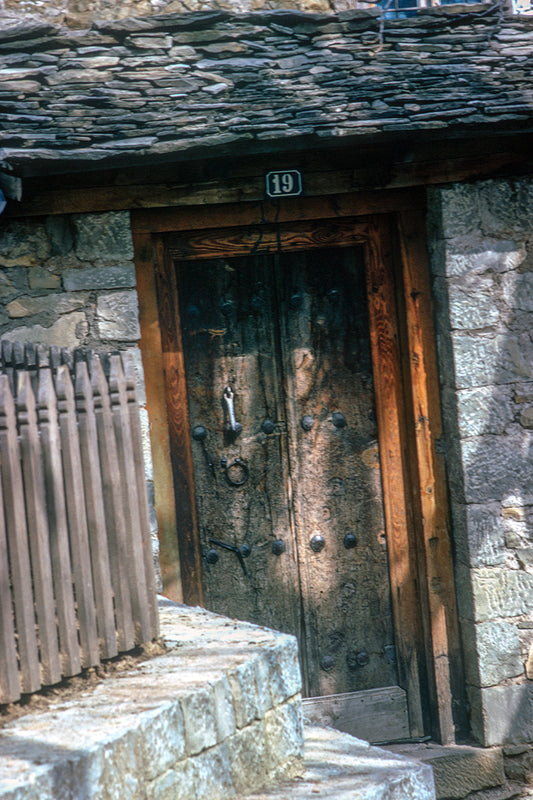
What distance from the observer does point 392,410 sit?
465 centimetres

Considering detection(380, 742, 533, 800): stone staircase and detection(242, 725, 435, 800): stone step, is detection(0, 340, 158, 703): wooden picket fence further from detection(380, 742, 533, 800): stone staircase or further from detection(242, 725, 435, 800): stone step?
detection(380, 742, 533, 800): stone staircase

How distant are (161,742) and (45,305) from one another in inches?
93.3

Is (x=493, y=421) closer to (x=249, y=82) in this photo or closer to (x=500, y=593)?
(x=500, y=593)

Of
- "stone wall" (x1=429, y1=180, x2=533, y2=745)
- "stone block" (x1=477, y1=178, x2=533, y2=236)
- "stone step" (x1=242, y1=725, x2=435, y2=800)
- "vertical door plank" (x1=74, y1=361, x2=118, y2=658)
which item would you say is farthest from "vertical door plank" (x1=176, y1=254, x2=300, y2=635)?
"vertical door plank" (x1=74, y1=361, x2=118, y2=658)

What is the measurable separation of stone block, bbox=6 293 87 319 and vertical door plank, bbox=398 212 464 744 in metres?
1.75

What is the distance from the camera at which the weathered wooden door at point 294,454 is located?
4.57m

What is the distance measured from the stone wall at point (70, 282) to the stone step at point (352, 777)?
81.2 inches

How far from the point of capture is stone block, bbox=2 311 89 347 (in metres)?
4.12

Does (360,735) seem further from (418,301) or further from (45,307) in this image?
(45,307)

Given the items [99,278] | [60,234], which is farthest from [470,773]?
[60,234]

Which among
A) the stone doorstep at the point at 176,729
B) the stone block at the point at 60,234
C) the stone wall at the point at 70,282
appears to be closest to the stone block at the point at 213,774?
the stone doorstep at the point at 176,729

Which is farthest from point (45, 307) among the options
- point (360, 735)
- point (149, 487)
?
point (360, 735)

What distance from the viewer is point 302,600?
4.64m

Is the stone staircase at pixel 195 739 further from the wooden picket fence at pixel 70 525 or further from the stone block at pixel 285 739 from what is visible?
the wooden picket fence at pixel 70 525
